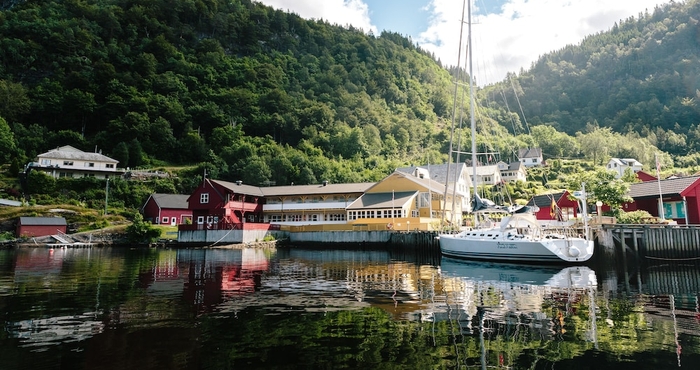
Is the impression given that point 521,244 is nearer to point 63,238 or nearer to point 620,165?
point 63,238

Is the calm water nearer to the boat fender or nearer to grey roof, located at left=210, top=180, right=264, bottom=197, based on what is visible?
the boat fender

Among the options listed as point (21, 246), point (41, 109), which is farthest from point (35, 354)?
point (41, 109)

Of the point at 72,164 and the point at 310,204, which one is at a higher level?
the point at 72,164

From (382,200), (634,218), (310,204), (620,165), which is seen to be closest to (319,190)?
(310,204)

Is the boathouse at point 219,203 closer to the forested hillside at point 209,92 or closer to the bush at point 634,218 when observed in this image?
the forested hillside at point 209,92

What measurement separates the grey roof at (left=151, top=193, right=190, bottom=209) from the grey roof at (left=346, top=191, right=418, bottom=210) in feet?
102

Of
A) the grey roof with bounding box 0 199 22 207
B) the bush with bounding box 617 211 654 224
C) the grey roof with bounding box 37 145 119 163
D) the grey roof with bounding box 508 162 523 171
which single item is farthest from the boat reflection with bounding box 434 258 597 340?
the grey roof with bounding box 508 162 523 171

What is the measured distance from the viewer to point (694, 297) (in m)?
14.8

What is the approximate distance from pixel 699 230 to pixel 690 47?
209656 millimetres

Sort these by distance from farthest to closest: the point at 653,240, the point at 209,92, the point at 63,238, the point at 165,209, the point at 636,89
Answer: the point at 636,89 < the point at 209,92 < the point at 165,209 < the point at 63,238 < the point at 653,240

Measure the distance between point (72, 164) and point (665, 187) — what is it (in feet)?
279

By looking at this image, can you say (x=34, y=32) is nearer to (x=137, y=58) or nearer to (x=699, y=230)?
(x=137, y=58)

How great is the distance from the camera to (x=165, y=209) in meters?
61.2

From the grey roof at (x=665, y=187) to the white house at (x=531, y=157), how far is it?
77.7 m
